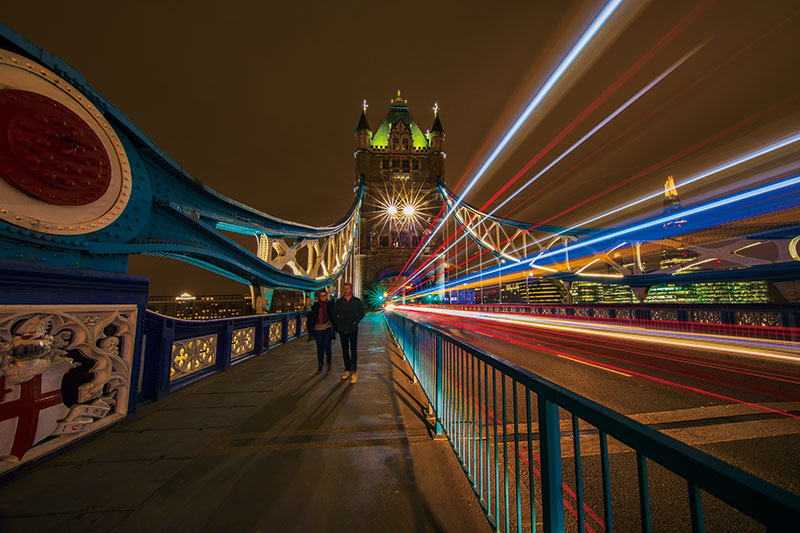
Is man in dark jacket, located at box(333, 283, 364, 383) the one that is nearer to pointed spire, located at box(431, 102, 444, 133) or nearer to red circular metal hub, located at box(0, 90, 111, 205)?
red circular metal hub, located at box(0, 90, 111, 205)

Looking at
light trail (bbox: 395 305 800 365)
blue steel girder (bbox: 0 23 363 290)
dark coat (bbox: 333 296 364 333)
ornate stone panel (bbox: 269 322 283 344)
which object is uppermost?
blue steel girder (bbox: 0 23 363 290)

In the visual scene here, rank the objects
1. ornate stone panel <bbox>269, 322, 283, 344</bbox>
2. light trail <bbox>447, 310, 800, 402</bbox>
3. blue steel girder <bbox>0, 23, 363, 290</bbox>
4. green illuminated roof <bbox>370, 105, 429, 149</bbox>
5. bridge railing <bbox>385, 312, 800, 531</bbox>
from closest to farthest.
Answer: bridge railing <bbox>385, 312, 800, 531</bbox>, blue steel girder <bbox>0, 23, 363, 290</bbox>, light trail <bbox>447, 310, 800, 402</bbox>, ornate stone panel <bbox>269, 322, 283, 344</bbox>, green illuminated roof <bbox>370, 105, 429, 149</bbox>

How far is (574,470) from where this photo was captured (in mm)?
2580

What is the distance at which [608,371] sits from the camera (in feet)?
20.4

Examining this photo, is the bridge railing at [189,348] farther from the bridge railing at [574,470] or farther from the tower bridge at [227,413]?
the bridge railing at [574,470]

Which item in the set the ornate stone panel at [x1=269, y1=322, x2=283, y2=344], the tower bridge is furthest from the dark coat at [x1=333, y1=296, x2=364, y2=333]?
the ornate stone panel at [x1=269, y1=322, x2=283, y2=344]

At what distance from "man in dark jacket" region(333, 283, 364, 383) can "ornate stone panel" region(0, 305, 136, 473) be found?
3.03 m

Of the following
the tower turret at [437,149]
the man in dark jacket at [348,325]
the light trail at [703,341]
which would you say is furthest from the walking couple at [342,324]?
the tower turret at [437,149]

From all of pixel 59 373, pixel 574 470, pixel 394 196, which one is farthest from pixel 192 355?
pixel 394 196

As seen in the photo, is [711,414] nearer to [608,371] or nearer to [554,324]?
[608,371]

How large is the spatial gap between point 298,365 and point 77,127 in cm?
526

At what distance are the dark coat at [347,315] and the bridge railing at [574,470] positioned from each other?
1.65 meters

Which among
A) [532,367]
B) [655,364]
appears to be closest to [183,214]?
[532,367]

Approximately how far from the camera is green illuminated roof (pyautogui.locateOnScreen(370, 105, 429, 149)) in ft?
202
